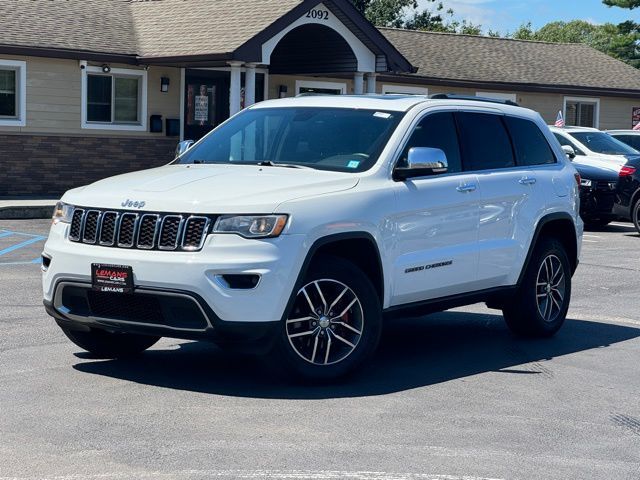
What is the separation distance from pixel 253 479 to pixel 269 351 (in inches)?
67.8

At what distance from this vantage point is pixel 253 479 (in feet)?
17.6

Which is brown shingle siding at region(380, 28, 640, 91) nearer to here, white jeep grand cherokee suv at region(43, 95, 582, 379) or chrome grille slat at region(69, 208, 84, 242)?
white jeep grand cherokee suv at region(43, 95, 582, 379)

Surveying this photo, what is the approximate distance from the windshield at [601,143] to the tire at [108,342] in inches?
581

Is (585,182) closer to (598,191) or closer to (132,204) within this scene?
(598,191)

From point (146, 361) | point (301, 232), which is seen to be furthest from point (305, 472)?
point (146, 361)

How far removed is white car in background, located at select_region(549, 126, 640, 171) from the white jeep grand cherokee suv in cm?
1162

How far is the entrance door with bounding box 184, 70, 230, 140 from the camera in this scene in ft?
83.1

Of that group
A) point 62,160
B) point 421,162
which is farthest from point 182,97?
point 421,162

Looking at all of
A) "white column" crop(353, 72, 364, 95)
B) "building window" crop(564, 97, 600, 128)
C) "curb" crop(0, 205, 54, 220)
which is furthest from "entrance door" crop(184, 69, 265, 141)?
"building window" crop(564, 97, 600, 128)

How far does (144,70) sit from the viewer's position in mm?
24516

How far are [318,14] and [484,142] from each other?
15474mm

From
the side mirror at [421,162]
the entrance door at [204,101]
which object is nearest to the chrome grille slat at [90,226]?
the side mirror at [421,162]

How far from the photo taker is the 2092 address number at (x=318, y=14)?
77.8ft

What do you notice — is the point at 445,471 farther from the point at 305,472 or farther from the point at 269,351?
the point at 269,351
